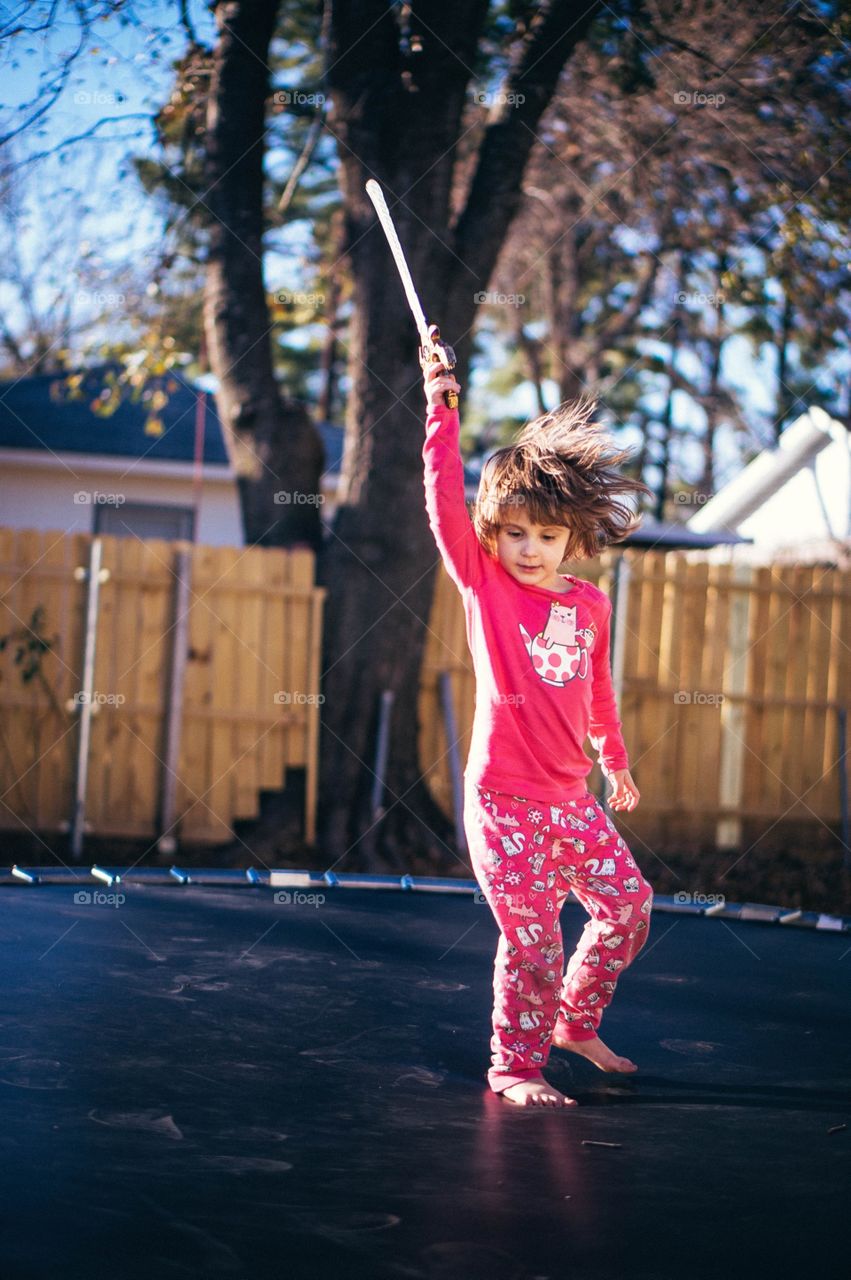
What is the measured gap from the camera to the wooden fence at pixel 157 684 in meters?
4.71

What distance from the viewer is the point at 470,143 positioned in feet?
23.5

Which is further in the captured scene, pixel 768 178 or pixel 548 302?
pixel 548 302

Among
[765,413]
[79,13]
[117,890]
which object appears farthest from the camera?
[765,413]

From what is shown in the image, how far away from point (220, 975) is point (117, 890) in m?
0.87

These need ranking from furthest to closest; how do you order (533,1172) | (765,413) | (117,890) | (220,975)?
(765,413)
(117,890)
(220,975)
(533,1172)

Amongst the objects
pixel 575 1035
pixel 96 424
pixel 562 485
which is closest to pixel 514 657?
pixel 562 485

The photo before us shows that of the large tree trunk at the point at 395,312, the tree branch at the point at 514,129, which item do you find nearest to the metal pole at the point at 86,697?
the large tree trunk at the point at 395,312

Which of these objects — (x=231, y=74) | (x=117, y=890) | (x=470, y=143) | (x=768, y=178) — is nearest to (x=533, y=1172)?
(x=117, y=890)

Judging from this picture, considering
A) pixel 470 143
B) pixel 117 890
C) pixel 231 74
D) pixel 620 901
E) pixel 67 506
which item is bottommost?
pixel 117 890

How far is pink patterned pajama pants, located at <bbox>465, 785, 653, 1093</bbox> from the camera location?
178 cm

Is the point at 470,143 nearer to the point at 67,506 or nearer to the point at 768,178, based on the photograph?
the point at 768,178

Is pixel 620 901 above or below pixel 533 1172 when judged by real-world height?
above

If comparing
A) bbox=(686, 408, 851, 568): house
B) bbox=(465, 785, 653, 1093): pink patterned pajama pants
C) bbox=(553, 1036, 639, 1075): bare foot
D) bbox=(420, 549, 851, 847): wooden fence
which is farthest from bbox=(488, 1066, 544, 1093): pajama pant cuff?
bbox=(686, 408, 851, 568): house

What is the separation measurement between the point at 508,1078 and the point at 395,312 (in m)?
3.34
